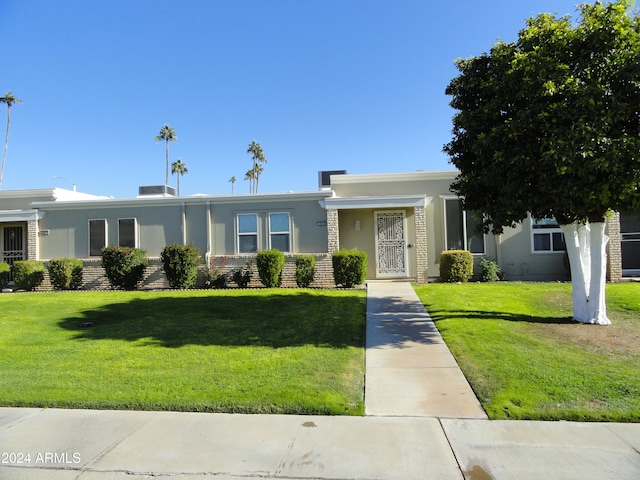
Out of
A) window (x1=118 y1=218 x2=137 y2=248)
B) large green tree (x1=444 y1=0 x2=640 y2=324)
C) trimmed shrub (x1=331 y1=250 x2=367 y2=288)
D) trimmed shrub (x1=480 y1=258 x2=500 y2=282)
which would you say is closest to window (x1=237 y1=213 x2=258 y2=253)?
trimmed shrub (x1=331 y1=250 x2=367 y2=288)

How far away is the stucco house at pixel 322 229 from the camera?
1457 cm

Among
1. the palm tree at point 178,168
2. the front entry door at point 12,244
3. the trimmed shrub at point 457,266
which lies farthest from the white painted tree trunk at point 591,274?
the palm tree at point 178,168

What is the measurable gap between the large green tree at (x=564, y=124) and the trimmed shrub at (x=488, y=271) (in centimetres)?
612

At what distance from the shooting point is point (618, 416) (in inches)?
167

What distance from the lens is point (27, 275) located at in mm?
14570

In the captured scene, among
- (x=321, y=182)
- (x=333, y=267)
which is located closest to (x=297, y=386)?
(x=333, y=267)

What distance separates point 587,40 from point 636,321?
502 cm

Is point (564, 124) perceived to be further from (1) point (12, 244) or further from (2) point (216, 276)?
(1) point (12, 244)

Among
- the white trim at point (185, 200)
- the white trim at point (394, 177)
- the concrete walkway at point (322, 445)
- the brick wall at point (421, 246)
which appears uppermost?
the white trim at point (394, 177)

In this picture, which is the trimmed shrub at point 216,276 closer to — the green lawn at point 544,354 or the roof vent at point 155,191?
the roof vent at point 155,191

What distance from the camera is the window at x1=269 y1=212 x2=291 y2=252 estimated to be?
587 inches

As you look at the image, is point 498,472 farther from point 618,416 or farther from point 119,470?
point 119,470

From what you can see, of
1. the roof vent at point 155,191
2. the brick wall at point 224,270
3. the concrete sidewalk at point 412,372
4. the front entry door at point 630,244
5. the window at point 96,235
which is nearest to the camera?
the concrete sidewalk at point 412,372

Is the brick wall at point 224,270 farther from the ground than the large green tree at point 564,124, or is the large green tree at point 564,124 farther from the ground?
the large green tree at point 564,124
